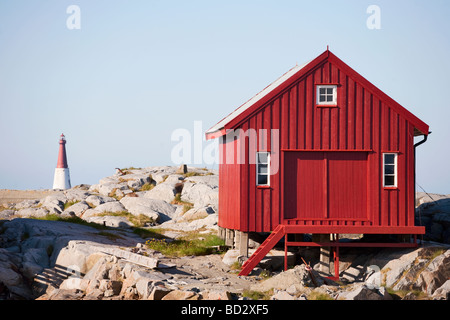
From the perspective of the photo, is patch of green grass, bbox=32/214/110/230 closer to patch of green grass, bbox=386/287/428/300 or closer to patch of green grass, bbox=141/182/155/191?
patch of green grass, bbox=141/182/155/191

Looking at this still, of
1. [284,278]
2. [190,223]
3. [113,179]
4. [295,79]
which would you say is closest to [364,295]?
[284,278]

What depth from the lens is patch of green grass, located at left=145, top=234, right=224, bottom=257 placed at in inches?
923

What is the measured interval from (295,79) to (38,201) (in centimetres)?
2825

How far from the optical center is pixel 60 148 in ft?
216

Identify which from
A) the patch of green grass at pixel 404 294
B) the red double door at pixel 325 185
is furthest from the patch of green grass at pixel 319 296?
the red double door at pixel 325 185

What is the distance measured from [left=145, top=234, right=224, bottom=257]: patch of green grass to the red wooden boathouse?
2.79m

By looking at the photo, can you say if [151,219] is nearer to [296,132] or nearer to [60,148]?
[296,132]

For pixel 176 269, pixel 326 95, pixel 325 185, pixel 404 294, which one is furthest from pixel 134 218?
pixel 404 294

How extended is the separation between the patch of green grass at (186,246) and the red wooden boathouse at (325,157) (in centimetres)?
279

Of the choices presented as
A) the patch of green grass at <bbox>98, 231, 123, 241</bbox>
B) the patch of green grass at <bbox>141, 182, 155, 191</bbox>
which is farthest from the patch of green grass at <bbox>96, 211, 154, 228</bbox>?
the patch of green grass at <bbox>141, 182, 155, 191</bbox>

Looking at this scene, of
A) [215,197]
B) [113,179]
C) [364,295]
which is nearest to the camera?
[364,295]

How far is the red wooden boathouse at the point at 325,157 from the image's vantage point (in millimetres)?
21297

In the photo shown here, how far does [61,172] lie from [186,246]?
44208 mm

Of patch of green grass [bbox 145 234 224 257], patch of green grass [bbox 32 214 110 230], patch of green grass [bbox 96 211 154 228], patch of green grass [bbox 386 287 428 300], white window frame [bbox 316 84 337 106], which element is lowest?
patch of green grass [bbox 386 287 428 300]
